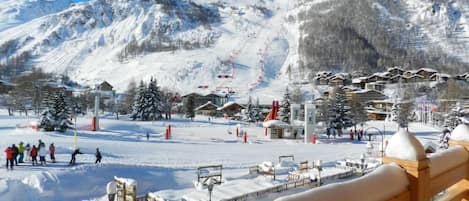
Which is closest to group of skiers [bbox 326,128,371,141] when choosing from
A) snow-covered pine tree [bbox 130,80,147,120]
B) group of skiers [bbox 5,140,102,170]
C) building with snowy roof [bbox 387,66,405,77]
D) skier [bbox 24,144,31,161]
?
snow-covered pine tree [bbox 130,80,147,120]

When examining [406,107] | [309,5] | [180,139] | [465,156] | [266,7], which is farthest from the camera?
[266,7]

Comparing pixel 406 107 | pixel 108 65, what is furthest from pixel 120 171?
pixel 108 65

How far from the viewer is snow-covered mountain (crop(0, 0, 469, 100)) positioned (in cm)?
9300

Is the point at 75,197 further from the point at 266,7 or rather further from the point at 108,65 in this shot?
the point at 266,7

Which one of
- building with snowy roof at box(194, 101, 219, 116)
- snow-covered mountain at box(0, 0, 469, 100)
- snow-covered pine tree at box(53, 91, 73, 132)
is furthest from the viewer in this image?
snow-covered mountain at box(0, 0, 469, 100)

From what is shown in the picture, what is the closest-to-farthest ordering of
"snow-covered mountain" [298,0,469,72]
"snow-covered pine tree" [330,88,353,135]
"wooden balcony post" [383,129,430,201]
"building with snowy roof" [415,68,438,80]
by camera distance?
"wooden balcony post" [383,129,430,201], "snow-covered pine tree" [330,88,353,135], "building with snowy roof" [415,68,438,80], "snow-covered mountain" [298,0,469,72]

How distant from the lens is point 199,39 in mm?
122500

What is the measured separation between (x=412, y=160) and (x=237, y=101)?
65.6m

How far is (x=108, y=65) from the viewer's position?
10869cm

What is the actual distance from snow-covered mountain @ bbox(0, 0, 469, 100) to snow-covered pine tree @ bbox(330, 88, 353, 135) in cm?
3976

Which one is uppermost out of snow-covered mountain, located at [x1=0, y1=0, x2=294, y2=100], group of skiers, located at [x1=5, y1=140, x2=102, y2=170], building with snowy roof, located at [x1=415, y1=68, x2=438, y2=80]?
snow-covered mountain, located at [x1=0, y1=0, x2=294, y2=100]

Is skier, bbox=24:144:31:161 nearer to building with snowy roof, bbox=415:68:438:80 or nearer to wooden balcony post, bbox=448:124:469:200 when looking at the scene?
wooden balcony post, bbox=448:124:469:200

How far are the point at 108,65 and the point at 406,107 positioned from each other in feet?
278

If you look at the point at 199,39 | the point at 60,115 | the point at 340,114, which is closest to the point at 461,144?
the point at 60,115
